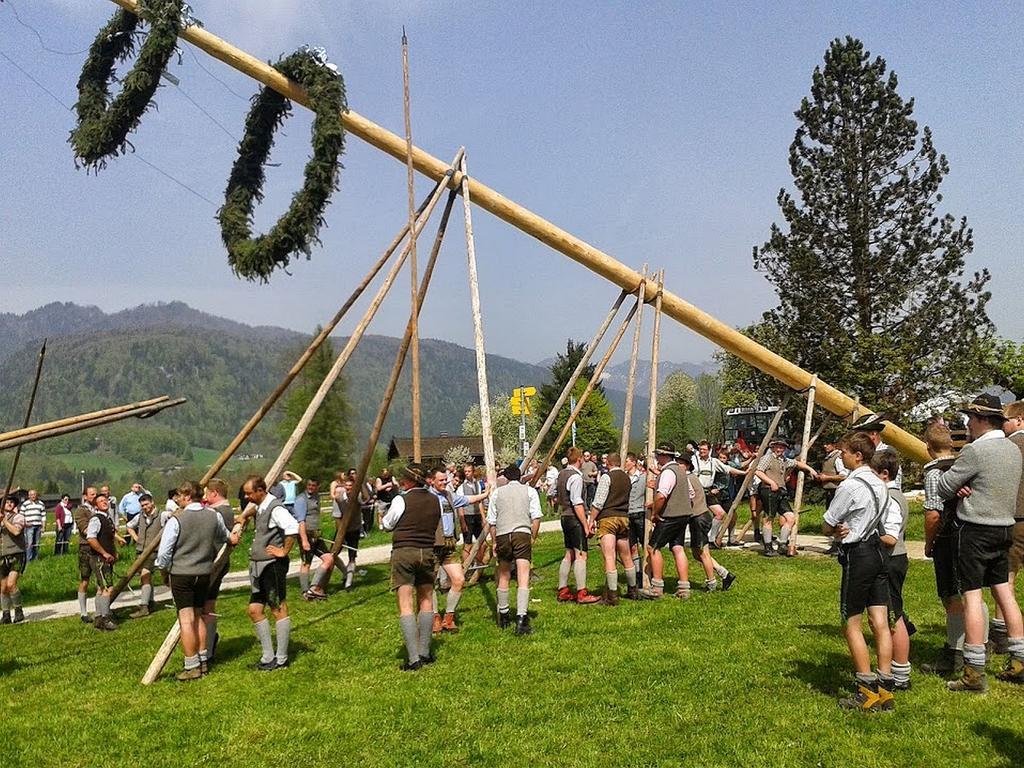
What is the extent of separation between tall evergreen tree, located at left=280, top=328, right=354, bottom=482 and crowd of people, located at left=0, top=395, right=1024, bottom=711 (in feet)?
162

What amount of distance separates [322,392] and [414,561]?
10.4 ft

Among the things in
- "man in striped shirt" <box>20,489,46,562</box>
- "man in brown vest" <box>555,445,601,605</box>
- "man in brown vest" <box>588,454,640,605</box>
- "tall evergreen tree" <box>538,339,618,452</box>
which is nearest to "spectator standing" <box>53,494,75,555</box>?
"man in striped shirt" <box>20,489,46,562</box>

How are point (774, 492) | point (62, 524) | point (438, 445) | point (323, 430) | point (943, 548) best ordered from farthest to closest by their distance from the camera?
point (438, 445), point (323, 430), point (62, 524), point (774, 492), point (943, 548)

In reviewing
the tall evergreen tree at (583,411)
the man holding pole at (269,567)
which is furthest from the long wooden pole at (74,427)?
the tall evergreen tree at (583,411)

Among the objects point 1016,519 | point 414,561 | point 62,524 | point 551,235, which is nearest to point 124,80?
point 551,235

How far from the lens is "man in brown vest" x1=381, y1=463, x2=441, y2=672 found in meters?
7.30

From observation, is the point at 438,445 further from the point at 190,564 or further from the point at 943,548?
the point at 943,548

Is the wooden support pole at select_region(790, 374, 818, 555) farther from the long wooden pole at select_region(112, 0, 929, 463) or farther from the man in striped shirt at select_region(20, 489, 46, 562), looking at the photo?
the man in striped shirt at select_region(20, 489, 46, 562)

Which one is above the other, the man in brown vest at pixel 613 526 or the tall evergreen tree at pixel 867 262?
the tall evergreen tree at pixel 867 262

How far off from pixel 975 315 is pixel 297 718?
77.9 feet

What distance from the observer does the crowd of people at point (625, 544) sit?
5.59 meters

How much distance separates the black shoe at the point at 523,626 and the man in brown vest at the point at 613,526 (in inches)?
62.0

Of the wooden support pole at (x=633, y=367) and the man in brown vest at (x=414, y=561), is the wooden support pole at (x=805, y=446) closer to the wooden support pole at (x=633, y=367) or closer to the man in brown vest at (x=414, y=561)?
the wooden support pole at (x=633, y=367)

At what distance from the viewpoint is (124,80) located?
9.74 m
